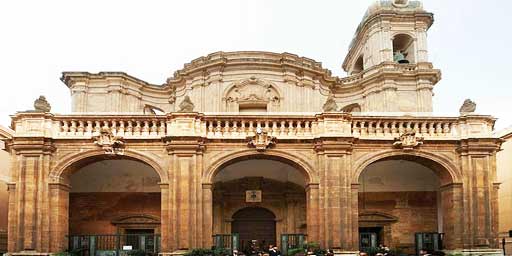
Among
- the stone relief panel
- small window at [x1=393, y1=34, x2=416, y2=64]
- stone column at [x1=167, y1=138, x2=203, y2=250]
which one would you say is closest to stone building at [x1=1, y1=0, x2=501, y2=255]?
stone column at [x1=167, y1=138, x2=203, y2=250]

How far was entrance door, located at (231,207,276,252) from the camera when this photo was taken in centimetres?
2329

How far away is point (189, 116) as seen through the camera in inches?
754

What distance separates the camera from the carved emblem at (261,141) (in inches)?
750

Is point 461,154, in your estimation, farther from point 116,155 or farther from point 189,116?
point 116,155

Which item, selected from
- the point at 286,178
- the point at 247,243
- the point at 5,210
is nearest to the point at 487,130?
the point at 286,178

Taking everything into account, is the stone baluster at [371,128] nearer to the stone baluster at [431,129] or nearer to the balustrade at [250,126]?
the balustrade at [250,126]

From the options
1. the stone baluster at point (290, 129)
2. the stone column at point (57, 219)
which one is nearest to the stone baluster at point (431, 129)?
the stone baluster at point (290, 129)

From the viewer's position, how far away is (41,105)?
1912cm

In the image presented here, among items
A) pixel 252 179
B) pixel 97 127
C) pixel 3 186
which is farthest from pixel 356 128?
pixel 3 186

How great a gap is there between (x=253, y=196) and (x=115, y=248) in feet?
17.9

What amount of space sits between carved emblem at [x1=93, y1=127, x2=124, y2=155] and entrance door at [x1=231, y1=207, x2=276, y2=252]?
20.8ft

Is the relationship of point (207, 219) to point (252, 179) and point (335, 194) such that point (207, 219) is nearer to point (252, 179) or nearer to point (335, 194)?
point (335, 194)

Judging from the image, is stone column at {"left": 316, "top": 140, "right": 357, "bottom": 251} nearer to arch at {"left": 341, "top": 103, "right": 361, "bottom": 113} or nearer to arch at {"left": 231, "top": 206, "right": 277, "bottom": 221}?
arch at {"left": 231, "top": 206, "right": 277, "bottom": 221}

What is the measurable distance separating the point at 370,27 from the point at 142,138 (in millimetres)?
18351
